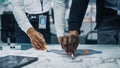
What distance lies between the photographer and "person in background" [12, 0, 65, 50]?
1.63m

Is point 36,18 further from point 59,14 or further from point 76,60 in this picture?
point 76,60

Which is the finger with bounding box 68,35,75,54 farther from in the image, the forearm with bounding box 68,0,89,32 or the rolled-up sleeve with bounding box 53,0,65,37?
the rolled-up sleeve with bounding box 53,0,65,37

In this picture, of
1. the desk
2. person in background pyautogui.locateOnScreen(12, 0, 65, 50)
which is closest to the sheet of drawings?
the desk

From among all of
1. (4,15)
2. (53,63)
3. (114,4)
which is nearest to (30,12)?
(114,4)

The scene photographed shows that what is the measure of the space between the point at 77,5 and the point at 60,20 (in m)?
0.20

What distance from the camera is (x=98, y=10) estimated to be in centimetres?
197

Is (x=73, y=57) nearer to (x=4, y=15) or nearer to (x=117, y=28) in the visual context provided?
(x=117, y=28)

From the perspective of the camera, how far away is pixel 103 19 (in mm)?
1924

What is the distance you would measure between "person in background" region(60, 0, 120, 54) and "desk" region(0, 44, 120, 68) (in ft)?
0.31

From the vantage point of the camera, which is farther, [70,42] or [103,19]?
[103,19]

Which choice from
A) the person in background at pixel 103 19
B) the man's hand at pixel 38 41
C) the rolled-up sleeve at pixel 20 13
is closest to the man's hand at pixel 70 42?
the person in background at pixel 103 19

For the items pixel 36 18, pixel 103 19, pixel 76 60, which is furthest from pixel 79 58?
pixel 36 18

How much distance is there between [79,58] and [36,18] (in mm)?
977

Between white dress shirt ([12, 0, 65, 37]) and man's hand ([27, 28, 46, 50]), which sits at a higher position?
white dress shirt ([12, 0, 65, 37])
